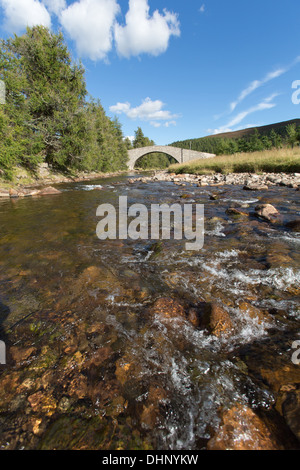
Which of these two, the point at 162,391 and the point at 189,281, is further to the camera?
the point at 189,281

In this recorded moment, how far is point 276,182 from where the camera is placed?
991 cm

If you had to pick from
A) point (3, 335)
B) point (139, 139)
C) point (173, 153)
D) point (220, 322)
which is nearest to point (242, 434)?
point (220, 322)

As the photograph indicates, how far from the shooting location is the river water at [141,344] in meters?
1.11

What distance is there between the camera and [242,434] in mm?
1024

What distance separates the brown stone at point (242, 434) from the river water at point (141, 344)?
0.16 feet

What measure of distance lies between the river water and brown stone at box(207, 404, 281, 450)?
0.05 metres

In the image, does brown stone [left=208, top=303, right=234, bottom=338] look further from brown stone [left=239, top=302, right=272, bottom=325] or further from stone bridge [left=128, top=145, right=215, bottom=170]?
stone bridge [left=128, top=145, right=215, bottom=170]

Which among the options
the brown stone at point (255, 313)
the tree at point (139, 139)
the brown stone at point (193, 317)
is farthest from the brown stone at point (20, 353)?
the tree at point (139, 139)

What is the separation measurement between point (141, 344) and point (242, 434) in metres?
0.82

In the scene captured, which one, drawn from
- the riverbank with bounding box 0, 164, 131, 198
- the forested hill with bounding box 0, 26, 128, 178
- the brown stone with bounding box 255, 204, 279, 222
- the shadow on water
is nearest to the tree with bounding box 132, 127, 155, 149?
the forested hill with bounding box 0, 26, 128, 178

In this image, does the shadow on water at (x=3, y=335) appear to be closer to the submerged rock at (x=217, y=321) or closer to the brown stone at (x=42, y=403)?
the brown stone at (x=42, y=403)
